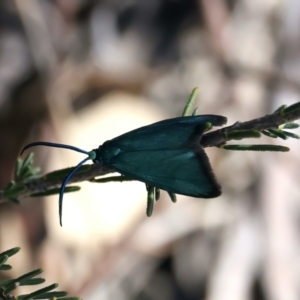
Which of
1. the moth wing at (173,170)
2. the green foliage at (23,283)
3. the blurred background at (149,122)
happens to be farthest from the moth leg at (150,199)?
the blurred background at (149,122)

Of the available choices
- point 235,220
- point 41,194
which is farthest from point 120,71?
point 41,194

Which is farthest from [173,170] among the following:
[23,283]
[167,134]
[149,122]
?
[149,122]

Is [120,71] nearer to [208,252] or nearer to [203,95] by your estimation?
[203,95]

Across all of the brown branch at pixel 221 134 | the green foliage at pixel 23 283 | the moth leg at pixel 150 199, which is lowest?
the green foliage at pixel 23 283

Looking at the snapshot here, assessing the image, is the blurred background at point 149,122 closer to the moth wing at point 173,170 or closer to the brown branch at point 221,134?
the brown branch at point 221,134

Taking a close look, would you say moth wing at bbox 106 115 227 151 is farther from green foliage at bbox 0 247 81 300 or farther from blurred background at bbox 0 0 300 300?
blurred background at bbox 0 0 300 300

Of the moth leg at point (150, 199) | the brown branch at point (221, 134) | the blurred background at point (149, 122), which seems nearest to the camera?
the brown branch at point (221, 134)

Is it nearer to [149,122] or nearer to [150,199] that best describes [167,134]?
[150,199]

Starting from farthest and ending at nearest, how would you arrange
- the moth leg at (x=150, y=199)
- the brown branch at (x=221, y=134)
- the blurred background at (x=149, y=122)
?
the blurred background at (x=149, y=122), the moth leg at (x=150, y=199), the brown branch at (x=221, y=134)
